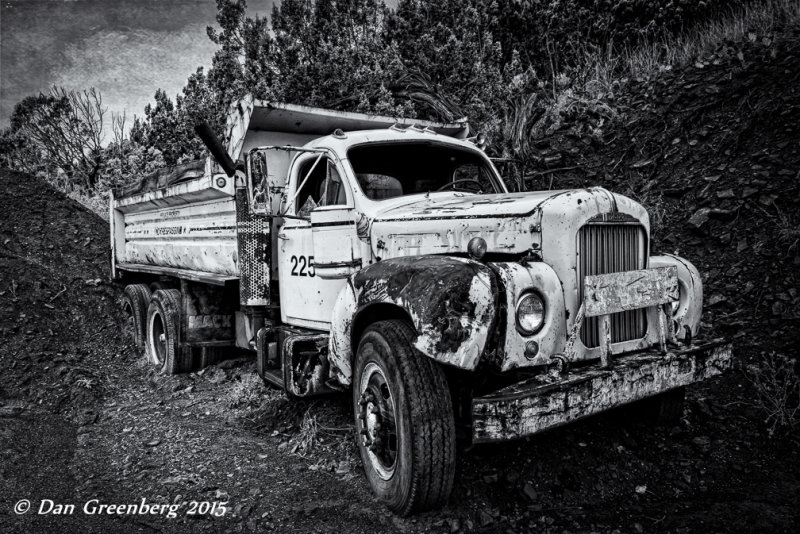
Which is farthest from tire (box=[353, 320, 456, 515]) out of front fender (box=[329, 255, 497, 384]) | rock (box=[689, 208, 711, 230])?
rock (box=[689, 208, 711, 230])

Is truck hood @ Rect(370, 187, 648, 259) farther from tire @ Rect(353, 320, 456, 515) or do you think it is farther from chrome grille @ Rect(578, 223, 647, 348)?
tire @ Rect(353, 320, 456, 515)

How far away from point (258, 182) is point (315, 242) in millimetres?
608

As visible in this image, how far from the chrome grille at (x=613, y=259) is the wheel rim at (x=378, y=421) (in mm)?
1143

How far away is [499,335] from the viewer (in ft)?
9.10

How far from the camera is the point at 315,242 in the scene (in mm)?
4316

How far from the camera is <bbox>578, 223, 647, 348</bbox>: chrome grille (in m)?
3.11

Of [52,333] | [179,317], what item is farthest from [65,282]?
[179,317]

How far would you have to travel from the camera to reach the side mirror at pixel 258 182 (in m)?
4.15

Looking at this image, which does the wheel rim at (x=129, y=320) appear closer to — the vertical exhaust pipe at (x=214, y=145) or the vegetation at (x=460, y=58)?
the vegetation at (x=460, y=58)

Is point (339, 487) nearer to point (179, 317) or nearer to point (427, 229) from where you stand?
point (427, 229)

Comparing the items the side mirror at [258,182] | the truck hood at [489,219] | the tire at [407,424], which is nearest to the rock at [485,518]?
the tire at [407,424]

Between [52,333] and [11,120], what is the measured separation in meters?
18.9

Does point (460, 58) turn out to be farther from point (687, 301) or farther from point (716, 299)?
point (687, 301)

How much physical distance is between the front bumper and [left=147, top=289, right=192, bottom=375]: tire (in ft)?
14.8
